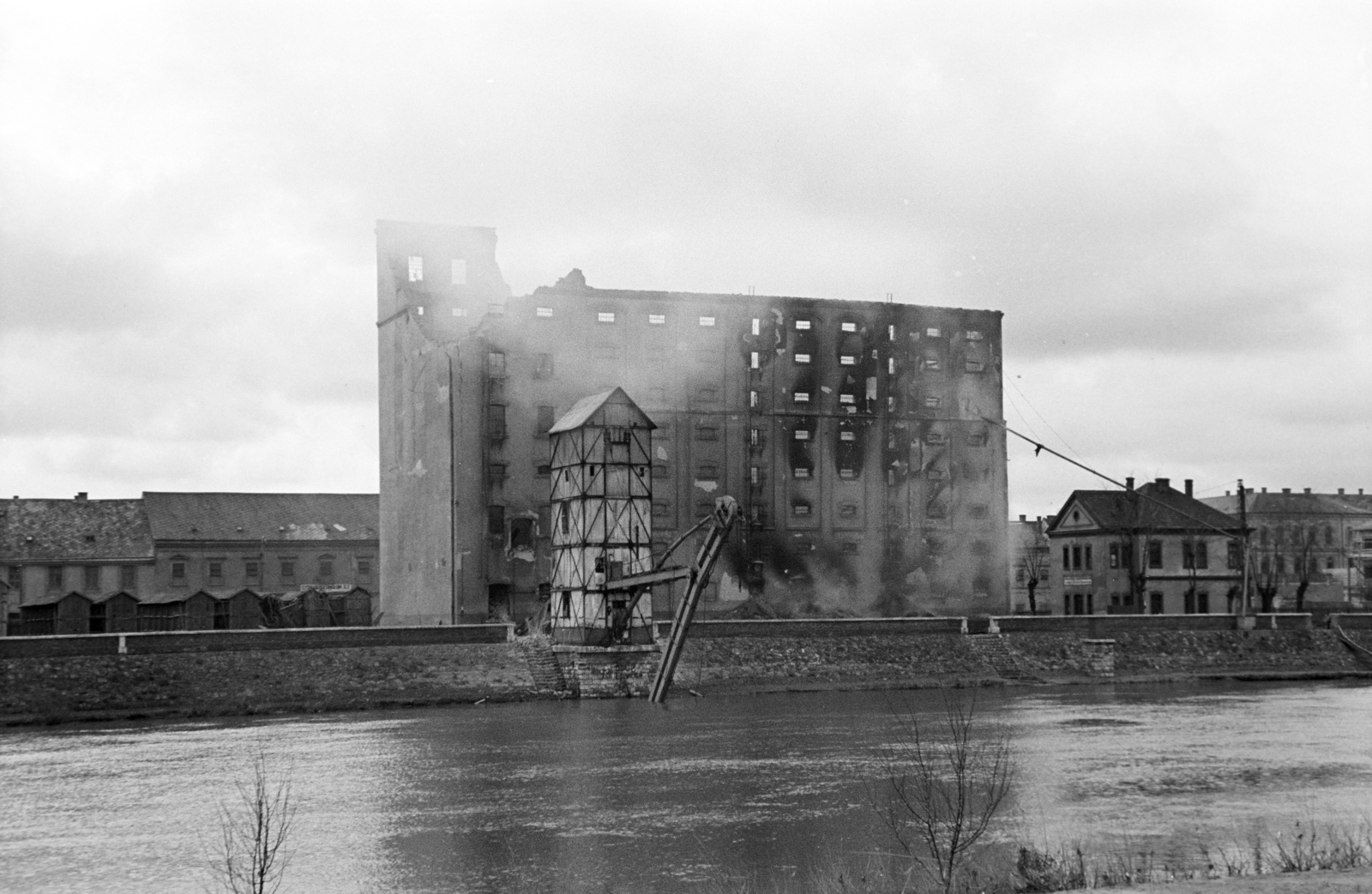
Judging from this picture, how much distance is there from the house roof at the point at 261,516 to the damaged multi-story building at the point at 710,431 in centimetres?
1664

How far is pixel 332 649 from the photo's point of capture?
169 ft

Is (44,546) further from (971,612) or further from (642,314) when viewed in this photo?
(971,612)

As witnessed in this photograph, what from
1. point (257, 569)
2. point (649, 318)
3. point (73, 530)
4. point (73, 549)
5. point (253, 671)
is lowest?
point (253, 671)

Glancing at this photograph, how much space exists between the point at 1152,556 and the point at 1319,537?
38432 millimetres

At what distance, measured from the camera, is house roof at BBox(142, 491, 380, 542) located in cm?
8531

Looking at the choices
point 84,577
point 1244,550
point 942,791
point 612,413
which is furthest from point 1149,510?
point 942,791

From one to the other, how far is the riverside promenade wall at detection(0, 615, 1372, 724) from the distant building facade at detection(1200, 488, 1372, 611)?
33972 millimetres

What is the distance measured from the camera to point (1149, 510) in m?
78.0

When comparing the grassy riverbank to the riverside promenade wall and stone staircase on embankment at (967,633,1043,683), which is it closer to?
the riverside promenade wall

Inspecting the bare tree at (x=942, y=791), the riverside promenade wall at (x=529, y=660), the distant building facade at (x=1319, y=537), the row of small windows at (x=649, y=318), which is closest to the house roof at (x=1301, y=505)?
the distant building facade at (x=1319, y=537)

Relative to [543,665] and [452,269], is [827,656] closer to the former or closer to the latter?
[543,665]

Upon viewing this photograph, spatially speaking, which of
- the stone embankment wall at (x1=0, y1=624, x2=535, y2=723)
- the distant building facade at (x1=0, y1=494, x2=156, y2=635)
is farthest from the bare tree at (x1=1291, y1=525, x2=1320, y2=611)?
the distant building facade at (x1=0, y1=494, x2=156, y2=635)

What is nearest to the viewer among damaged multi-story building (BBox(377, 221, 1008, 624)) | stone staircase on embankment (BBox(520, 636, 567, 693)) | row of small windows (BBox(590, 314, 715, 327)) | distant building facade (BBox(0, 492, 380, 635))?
stone staircase on embankment (BBox(520, 636, 567, 693))

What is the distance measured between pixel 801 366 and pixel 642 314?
8516 mm
